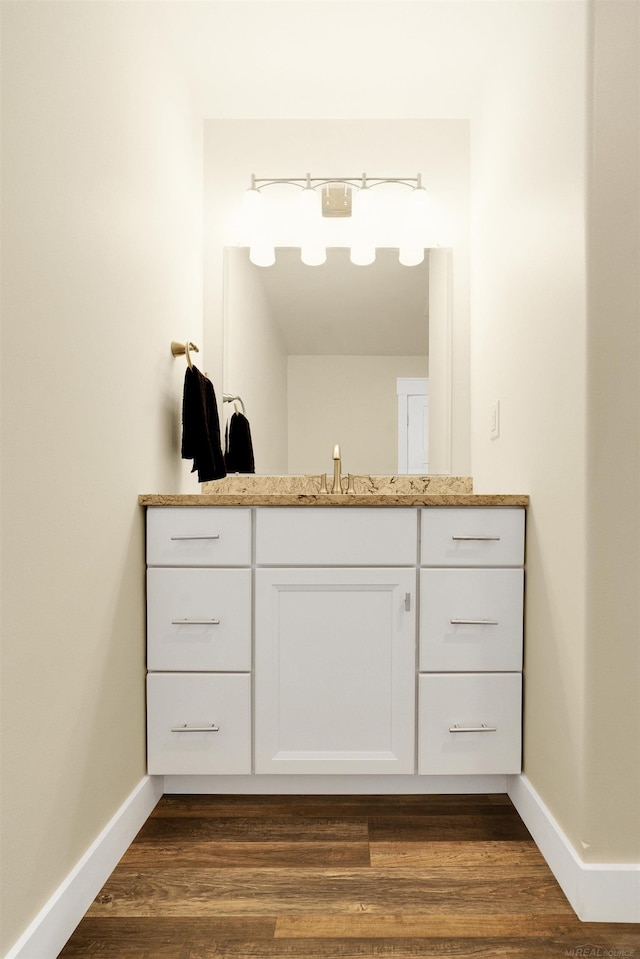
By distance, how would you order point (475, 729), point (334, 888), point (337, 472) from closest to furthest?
point (334, 888) → point (475, 729) → point (337, 472)

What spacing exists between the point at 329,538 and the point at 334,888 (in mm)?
805

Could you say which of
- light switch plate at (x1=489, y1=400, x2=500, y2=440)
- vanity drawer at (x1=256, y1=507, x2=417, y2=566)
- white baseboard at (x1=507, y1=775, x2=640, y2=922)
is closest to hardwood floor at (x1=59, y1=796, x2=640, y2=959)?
white baseboard at (x1=507, y1=775, x2=640, y2=922)

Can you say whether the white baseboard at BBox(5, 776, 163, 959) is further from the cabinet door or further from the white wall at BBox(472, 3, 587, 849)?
the white wall at BBox(472, 3, 587, 849)

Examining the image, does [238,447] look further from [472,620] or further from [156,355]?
[472,620]

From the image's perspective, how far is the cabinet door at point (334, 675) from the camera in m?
1.72

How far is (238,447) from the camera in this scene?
2.37m

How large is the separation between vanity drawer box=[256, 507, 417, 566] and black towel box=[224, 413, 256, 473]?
656 mm

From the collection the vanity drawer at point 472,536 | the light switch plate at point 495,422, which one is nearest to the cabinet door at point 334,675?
the vanity drawer at point 472,536

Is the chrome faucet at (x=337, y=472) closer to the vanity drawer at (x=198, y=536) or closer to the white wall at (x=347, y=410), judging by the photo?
the white wall at (x=347, y=410)

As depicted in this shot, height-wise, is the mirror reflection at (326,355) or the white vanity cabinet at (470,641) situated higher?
the mirror reflection at (326,355)

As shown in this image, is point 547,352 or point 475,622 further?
point 475,622

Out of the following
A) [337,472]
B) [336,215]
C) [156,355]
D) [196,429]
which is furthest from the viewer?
[336,215]

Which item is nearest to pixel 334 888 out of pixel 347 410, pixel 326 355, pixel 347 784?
pixel 347 784

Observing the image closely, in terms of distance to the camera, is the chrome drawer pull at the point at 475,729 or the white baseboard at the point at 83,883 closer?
the white baseboard at the point at 83,883
